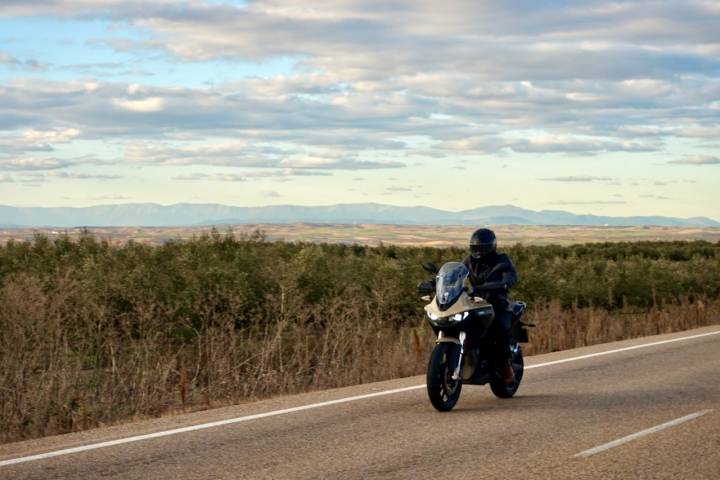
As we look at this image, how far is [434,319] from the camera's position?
10.1 meters

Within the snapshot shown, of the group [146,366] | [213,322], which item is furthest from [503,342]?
[213,322]

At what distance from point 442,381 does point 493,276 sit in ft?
4.63

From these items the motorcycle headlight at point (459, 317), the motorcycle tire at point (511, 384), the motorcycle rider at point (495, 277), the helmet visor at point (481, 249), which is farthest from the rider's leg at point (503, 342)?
the motorcycle headlight at point (459, 317)

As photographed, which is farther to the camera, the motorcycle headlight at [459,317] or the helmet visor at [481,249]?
the helmet visor at [481,249]

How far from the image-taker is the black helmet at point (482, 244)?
10820mm

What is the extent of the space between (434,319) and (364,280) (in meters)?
16.4

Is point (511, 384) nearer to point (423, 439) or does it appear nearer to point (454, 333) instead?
point (454, 333)

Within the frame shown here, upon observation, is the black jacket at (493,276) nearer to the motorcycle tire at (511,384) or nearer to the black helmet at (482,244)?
the black helmet at (482,244)

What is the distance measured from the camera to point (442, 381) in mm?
10070

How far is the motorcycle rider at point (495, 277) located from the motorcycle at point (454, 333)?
0.21 metres

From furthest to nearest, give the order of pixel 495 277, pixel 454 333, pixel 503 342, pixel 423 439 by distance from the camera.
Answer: pixel 503 342
pixel 495 277
pixel 454 333
pixel 423 439

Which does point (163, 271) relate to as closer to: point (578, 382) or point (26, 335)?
point (26, 335)

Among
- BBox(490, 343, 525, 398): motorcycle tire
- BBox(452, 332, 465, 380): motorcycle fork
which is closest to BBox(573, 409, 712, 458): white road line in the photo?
BBox(452, 332, 465, 380): motorcycle fork

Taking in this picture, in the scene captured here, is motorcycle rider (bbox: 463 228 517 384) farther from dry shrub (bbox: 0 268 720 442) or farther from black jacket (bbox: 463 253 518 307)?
dry shrub (bbox: 0 268 720 442)
